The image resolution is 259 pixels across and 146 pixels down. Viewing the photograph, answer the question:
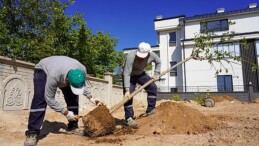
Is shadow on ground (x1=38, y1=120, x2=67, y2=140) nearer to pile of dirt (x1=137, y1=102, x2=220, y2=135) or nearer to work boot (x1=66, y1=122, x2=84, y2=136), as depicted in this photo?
work boot (x1=66, y1=122, x2=84, y2=136)

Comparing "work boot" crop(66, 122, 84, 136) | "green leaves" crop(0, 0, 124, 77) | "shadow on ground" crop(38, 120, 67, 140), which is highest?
"green leaves" crop(0, 0, 124, 77)

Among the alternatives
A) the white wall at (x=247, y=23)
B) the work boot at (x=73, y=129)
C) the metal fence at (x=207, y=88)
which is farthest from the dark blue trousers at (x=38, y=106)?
the white wall at (x=247, y=23)

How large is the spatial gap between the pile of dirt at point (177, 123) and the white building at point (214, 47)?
16.8 m

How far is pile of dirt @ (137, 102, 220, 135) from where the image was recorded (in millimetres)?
3742

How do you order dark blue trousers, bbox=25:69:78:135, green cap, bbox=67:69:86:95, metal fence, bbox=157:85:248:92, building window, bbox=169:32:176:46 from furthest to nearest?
building window, bbox=169:32:176:46 < metal fence, bbox=157:85:248:92 < dark blue trousers, bbox=25:69:78:135 < green cap, bbox=67:69:86:95

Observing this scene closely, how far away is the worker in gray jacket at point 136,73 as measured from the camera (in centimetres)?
429

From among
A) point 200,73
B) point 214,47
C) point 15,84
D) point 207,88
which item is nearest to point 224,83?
point 207,88

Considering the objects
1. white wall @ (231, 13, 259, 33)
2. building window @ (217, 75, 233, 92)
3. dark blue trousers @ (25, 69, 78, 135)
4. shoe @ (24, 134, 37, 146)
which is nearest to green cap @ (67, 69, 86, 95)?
dark blue trousers @ (25, 69, 78, 135)

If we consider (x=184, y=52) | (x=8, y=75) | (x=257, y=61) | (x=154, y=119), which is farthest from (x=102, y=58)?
(x=154, y=119)

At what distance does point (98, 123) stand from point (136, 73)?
1.52 metres

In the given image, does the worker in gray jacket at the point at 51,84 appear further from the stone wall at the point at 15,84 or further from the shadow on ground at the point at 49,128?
the stone wall at the point at 15,84

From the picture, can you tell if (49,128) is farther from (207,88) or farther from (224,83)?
(224,83)

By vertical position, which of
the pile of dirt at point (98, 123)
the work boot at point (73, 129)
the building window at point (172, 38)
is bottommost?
the work boot at point (73, 129)

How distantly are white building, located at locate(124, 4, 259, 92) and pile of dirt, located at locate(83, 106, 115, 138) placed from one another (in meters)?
18.0
